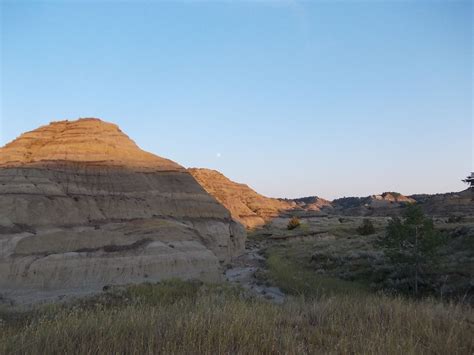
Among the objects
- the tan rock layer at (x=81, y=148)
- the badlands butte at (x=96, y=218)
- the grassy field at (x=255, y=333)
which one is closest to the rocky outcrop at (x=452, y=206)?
the badlands butte at (x=96, y=218)

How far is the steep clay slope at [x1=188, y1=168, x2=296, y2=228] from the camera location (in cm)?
7959

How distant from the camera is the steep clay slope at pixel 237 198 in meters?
79.6

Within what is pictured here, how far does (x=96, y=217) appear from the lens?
25.7 meters

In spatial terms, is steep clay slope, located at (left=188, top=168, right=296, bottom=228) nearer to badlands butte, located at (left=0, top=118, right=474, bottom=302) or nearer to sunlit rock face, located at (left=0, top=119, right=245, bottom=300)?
badlands butte, located at (left=0, top=118, right=474, bottom=302)

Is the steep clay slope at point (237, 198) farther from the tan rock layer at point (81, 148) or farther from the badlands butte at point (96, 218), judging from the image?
the badlands butte at point (96, 218)

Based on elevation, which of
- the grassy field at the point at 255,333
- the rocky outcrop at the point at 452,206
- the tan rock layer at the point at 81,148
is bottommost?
the grassy field at the point at 255,333

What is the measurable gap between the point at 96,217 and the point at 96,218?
0.08m

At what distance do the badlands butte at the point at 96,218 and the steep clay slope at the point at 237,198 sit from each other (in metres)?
39.0

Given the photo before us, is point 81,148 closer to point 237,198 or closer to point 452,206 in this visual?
point 237,198

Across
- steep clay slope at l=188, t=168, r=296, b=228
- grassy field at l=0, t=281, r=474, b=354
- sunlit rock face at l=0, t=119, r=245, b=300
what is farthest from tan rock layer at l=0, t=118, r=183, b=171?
steep clay slope at l=188, t=168, r=296, b=228

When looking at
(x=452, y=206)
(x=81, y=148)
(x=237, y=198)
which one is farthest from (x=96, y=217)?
(x=452, y=206)

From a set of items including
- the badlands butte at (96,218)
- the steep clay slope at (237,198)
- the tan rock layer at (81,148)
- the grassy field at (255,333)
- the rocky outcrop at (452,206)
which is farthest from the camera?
the steep clay slope at (237,198)

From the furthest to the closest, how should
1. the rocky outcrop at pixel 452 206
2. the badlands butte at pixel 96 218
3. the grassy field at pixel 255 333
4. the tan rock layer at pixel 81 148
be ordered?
the rocky outcrop at pixel 452 206
the tan rock layer at pixel 81 148
the badlands butte at pixel 96 218
the grassy field at pixel 255 333

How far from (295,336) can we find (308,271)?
70.9 feet
